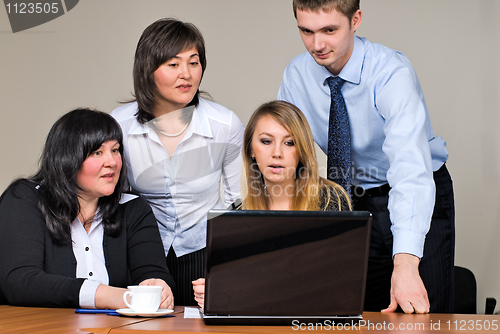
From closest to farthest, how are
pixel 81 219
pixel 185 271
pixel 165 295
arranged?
pixel 165 295, pixel 81 219, pixel 185 271

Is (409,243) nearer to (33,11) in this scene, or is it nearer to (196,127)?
(196,127)

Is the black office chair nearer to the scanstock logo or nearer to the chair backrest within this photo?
the chair backrest

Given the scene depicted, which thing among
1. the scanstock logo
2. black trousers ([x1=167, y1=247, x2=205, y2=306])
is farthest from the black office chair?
the scanstock logo

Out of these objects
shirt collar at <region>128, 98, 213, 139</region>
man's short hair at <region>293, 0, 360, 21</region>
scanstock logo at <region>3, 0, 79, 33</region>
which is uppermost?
scanstock logo at <region>3, 0, 79, 33</region>

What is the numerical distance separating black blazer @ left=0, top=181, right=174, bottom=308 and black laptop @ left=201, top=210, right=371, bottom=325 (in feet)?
1.84

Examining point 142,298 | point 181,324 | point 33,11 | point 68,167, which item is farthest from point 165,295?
point 33,11

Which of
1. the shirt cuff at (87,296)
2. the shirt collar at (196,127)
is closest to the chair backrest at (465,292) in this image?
the shirt collar at (196,127)

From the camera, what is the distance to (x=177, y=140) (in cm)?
198

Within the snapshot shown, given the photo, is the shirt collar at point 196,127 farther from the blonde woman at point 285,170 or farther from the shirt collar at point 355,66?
the shirt collar at point 355,66

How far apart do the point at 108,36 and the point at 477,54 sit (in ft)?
7.20

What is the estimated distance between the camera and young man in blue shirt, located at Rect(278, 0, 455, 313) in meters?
1.39

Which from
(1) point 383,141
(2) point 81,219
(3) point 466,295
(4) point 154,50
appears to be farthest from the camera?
(3) point 466,295

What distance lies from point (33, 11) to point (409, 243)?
2959 mm

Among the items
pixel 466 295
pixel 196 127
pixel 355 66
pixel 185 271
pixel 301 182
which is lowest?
pixel 466 295
